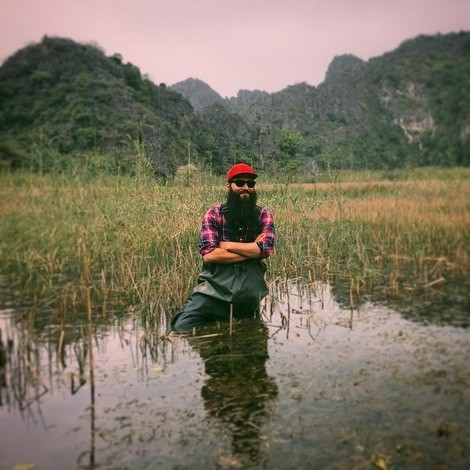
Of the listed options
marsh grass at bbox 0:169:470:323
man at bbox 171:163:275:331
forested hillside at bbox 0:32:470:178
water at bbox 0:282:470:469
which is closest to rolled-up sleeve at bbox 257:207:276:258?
man at bbox 171:163:275:331

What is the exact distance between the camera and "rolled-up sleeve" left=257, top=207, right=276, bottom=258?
13.6ft

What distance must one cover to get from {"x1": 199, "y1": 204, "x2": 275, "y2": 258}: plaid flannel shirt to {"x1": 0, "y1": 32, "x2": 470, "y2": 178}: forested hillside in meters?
1.48

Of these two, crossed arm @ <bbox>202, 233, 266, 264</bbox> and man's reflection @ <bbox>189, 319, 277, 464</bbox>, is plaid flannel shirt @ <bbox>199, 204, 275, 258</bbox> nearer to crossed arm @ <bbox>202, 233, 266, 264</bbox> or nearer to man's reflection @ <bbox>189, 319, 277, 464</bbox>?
crossed arm @ <bbox>202, 233, 266, 264</bbox>

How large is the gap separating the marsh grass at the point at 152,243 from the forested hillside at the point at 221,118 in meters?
0.51

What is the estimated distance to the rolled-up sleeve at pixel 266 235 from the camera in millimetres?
4148

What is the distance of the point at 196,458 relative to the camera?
2336 mm

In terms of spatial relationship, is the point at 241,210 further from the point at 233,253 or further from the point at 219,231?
the point at 233,253

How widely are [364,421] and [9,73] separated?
4974 cm

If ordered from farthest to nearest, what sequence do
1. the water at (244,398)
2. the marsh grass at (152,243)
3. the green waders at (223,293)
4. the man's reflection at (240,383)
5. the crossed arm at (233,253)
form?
1. the marsh grass at (152,243)
2. the green waders at (223,293)
3. the crossed arm at (233,253)
4. the man's reflection at (240,383)
5. the water at (244,398)

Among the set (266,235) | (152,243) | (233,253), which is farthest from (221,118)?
(233,253)

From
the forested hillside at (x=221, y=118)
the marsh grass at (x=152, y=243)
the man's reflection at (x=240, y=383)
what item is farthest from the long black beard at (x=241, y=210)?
the forested hillside at (x=221, y=118)

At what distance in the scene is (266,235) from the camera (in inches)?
166

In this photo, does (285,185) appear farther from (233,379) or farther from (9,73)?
(9,73)

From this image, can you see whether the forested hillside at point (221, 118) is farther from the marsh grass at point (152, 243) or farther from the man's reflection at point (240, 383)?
the man's reflection at point (240, 383)
